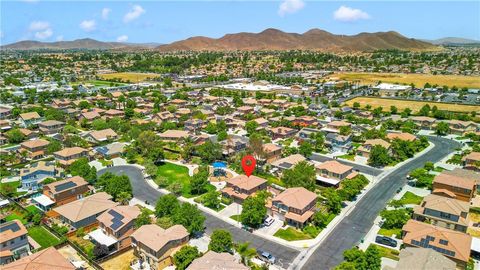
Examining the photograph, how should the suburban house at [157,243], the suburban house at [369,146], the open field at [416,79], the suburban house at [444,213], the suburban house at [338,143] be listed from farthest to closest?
the open field at [416,79] < the suburban house at [338,143] < the suburban house at [369,146] < the suburban house at [444,213] < the suburban house at [157,243]

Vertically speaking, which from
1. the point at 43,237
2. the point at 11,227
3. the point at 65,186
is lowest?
the point at 43,237

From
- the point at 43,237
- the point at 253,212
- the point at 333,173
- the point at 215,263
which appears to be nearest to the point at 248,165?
the point at 253,212

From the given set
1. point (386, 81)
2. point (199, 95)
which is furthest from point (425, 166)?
point (386, 81)

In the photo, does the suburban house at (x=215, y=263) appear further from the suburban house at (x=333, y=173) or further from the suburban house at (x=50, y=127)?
the suburban house at (x=50, y=127)

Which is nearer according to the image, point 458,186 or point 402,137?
point 458,186

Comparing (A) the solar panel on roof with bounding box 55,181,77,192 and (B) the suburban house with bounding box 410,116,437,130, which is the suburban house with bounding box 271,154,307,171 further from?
(B) the suburban house with bounding box 410,116,437,130

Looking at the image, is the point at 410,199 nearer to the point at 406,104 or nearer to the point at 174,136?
the point at 174,136

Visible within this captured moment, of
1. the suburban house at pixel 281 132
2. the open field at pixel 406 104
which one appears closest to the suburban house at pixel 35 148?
the suburban house at pixel 281 132
